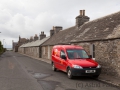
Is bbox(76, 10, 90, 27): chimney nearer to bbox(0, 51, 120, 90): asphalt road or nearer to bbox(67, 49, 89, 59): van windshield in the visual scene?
bbox(67, 49, 89, 59): van windshield

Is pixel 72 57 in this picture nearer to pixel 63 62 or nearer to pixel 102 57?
pixel 63 62

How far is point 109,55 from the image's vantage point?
1187 centimetres

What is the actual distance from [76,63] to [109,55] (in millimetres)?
2990

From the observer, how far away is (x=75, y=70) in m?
9.90

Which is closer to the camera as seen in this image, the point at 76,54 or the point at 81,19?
the point at 76,54

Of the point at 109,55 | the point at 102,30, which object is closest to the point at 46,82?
the point at 109,55

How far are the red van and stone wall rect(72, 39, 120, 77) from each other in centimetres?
140

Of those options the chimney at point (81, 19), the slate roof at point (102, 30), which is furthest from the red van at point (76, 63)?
the chimney at point (81, 19)

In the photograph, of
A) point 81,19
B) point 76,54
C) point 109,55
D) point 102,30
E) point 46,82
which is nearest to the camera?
point 46,82

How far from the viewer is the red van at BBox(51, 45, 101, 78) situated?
32.5 ft

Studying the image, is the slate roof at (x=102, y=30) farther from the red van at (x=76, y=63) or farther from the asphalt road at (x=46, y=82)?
the asphalt road at (x=46, y=82)

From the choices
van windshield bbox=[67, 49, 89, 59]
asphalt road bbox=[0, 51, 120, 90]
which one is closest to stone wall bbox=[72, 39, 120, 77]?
van windshield bbox=[67, 49, 89, 59]

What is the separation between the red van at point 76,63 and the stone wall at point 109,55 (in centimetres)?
140

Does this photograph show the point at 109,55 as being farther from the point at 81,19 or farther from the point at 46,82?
the point at 81,19
